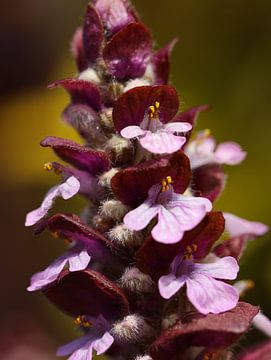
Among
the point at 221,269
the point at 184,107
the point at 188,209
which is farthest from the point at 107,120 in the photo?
the point at 184,107

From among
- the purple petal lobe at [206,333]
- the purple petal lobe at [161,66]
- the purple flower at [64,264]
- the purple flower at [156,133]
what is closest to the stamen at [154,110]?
the purple flower at [156,133]

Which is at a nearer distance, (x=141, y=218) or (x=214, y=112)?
(x=141, y=218)

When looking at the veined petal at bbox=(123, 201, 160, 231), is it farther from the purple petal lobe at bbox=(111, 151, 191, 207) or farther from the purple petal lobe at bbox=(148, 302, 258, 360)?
the purple petal lobe at bbox=(148, 302, 258, 360)

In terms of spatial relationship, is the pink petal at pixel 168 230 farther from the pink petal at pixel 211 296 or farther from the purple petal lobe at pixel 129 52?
the purple petal lobe at pixel 129 52

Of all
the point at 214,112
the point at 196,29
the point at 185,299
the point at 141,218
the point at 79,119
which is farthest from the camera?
the point at 196,29

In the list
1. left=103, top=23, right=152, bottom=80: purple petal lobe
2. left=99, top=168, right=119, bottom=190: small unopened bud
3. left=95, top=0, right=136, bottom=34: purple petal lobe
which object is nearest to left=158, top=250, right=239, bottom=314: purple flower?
left=99, top=168, right=119, bottom=190: small unopened bud

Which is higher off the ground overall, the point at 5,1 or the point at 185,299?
the point at 5,1

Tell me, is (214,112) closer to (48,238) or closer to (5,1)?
(48,238)

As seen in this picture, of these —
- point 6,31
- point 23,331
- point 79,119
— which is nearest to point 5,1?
point 6,31
